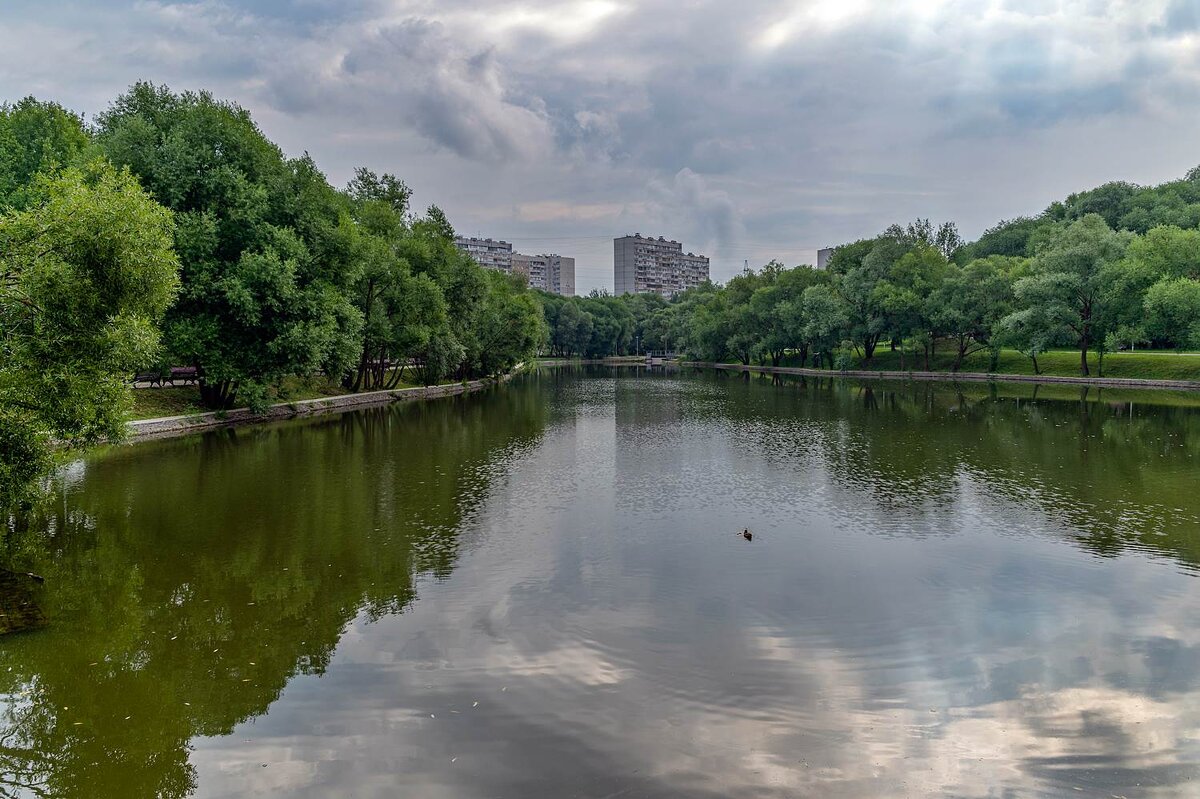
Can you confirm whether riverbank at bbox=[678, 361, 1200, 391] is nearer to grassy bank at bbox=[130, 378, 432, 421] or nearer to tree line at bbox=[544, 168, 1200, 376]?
tree line at bbox=[544, 168, 1200, 376]

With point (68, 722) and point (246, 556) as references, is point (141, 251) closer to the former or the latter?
point (246, 556)

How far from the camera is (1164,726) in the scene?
26.5 feet

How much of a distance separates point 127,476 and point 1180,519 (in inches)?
1190

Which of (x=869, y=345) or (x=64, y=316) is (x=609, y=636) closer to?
(x=64, y=316)

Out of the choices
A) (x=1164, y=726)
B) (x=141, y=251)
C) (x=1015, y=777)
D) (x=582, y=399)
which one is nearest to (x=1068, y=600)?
(x=1164, y=726)

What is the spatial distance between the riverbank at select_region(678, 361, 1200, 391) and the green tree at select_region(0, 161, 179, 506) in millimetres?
69477

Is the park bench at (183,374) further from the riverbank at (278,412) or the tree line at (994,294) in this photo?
the tree line at (994,294)

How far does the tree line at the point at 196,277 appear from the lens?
12758 millimetres

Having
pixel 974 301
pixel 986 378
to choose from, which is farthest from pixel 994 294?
pixel 986 378

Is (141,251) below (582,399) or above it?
above

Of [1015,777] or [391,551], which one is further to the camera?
[391,551]

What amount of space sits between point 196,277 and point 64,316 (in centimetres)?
2275

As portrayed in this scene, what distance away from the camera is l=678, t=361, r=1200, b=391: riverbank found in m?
57.7

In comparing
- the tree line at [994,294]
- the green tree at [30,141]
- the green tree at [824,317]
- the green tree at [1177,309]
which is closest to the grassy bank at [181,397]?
the green tree at [30,141]
